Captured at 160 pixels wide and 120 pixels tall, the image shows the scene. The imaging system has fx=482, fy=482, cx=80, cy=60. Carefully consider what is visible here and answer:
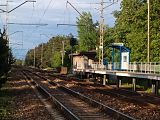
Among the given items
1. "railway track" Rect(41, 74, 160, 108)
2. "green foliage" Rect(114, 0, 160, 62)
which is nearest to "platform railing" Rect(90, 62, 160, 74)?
"railway track" Rect(41, 74, 160, 108)

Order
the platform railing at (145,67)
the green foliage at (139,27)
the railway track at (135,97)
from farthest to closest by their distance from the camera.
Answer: the green foliage at (139,27) < the platform railing at (145,67) < the railway track at (135,97)

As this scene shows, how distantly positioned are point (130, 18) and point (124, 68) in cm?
1622

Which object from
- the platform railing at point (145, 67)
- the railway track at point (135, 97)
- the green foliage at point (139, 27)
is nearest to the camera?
the railway track at point (135, 97)

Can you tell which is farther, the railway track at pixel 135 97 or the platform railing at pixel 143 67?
the platform railing at pixel 143 67

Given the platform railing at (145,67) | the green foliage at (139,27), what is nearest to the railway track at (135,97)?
the platform railing at (145,67)

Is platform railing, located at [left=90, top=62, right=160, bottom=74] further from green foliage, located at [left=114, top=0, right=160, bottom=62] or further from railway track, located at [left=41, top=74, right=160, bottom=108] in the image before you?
green foliage, located at [left=114, top=0, right=160, bottom=62]

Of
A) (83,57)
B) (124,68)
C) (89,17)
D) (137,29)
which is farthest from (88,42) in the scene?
(124,68)

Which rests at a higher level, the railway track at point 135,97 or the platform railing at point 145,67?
the platform railing at point 145,67

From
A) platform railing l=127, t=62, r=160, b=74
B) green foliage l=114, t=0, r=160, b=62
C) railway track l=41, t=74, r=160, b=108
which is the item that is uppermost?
green foliage l=114, t=0, r=160, b=62

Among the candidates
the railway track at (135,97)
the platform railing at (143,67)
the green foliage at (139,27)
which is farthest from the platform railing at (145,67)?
the green foliage at (139,27)

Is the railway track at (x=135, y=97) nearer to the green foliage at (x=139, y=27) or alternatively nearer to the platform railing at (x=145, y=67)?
the platform railing at (x=145, y=67)

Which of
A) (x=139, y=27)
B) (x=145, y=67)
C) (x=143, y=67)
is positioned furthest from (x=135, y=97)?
(x=139, y=27)

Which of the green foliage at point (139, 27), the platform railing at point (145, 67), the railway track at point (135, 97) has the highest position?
the green foliage at point (139, 27)

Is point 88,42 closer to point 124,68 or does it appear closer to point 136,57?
point 136,57
